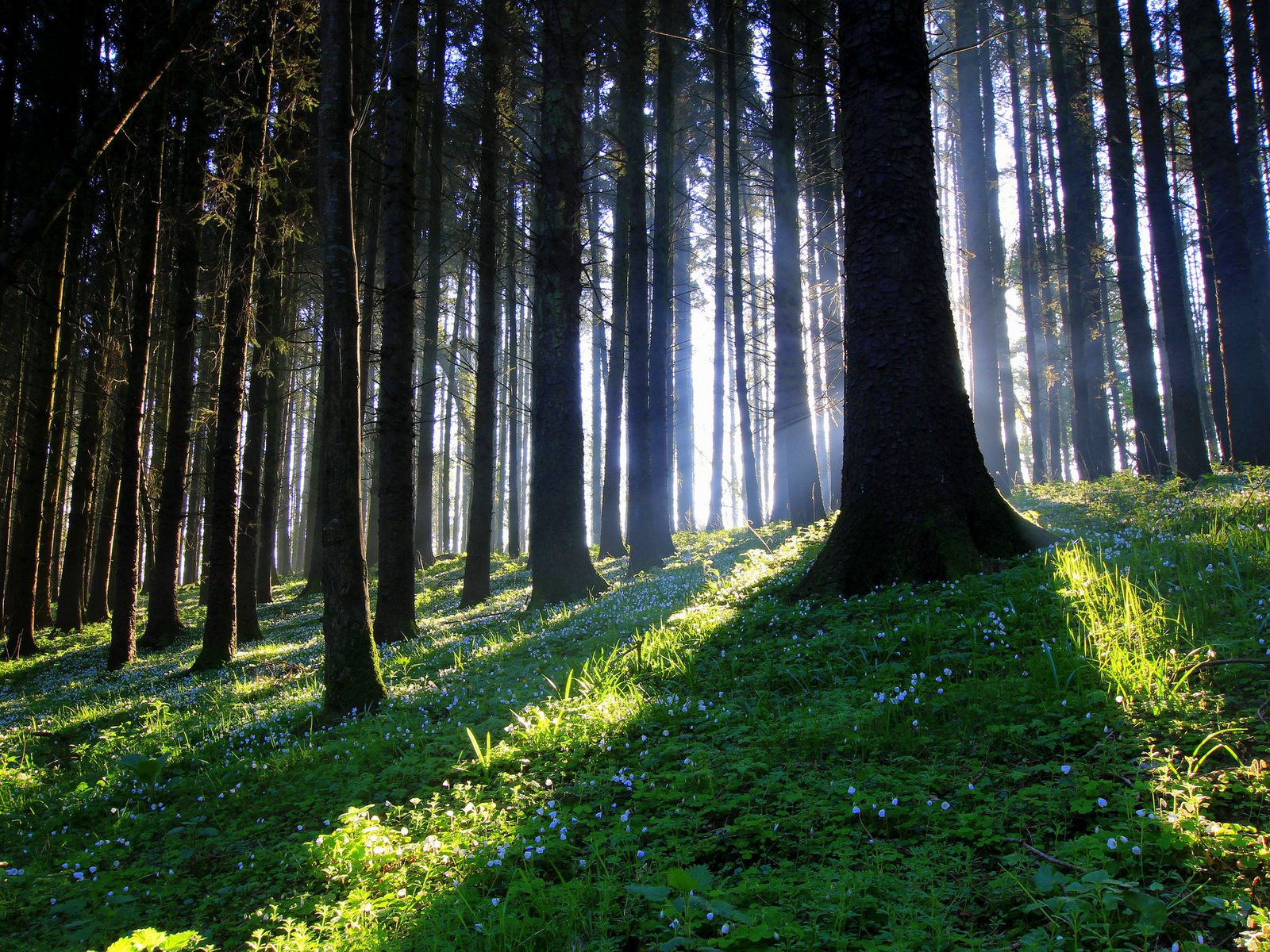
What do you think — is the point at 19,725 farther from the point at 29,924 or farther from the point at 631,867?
the point at 631,867

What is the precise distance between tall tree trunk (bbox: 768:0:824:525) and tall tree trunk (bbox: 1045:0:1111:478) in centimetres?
963

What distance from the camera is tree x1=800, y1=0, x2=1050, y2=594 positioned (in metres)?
6.38

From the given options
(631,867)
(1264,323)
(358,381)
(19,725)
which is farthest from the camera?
(1264,323)

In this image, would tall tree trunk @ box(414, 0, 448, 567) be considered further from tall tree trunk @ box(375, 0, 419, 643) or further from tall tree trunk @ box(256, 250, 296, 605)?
tall tree trunk @ box(256, 250, 296, 605)

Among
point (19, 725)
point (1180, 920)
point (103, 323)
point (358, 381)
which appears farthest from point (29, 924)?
point (103, 323)

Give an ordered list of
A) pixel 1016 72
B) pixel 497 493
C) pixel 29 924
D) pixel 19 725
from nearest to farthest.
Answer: pixel 29 924 < pixel 19 725 < pixel 1016 72 < pixel 497 493

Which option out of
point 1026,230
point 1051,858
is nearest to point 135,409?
point 1051,858

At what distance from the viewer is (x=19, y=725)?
941 centimetres

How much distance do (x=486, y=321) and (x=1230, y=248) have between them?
14.2 m

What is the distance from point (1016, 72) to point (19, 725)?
3428 centimetres

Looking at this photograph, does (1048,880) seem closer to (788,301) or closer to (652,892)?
(652,892)

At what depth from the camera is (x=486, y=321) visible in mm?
15266

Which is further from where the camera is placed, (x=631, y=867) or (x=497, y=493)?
(x=497, y=493)

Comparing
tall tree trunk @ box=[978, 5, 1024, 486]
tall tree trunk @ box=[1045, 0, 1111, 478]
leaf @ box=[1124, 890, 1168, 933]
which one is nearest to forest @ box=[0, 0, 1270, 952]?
leaf @ box=[1124, 890, 1168, 933]
